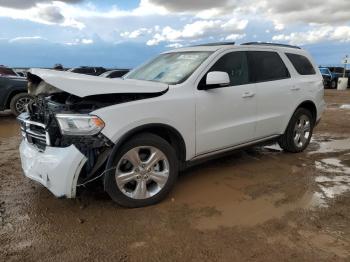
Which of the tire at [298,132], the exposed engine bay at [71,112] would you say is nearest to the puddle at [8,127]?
the exposed engine bay at [71,112]

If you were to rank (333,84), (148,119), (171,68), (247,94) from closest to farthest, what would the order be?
1. (148,119)
2. (171,68)
3. (247,94)
4. (333,84)

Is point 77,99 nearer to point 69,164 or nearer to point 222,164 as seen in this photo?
point 69,164

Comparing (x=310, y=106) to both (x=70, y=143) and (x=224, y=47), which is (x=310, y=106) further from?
(x=70, y=143)

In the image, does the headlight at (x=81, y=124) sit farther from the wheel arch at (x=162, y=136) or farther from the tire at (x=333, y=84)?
the tire at (x=333, y=84)

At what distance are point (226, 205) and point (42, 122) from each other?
7.05ft

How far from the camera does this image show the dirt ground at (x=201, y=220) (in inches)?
123

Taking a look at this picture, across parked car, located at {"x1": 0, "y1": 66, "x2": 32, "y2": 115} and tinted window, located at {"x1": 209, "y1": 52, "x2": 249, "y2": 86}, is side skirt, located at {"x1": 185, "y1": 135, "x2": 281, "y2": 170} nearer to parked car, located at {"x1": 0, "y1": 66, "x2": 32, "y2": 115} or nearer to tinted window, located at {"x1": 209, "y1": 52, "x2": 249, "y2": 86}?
tinted window, located at {"x1": 209, "y1": 52, "x2": 249, "y2": 86}

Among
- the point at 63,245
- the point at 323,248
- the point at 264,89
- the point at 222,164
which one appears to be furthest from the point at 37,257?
the point at 264,89

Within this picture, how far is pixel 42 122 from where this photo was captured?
12.6 ft

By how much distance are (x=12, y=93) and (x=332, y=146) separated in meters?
8.46

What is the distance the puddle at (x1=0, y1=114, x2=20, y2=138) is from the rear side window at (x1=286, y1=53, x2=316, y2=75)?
6180mm

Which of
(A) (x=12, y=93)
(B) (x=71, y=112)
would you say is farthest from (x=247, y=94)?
(A) (x=12, y=93)

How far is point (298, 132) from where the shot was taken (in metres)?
6.23

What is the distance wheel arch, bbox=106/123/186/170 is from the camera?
12.1ft
